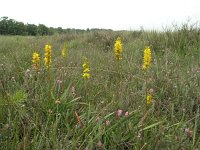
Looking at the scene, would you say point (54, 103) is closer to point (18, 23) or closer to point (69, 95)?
point (69, 95)

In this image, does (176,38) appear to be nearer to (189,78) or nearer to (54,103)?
(189,78)

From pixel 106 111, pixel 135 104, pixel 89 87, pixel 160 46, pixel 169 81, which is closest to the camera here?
pixel 106 111

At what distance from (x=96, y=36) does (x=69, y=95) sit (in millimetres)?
7028

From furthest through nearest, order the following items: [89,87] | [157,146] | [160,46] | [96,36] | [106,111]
A: [96,36]
[160,46]
[89,87]
[106,111]
[157,146]

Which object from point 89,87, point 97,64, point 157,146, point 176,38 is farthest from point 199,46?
point 157,146

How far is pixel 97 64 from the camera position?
170 inches

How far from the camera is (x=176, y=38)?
5.96 metres

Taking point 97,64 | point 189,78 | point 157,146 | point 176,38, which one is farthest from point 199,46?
point 157,146

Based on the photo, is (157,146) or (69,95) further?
(69,95)

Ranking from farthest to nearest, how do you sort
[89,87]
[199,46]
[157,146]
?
[199,46], [89,87], [157,146]

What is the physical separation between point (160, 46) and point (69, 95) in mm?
3765

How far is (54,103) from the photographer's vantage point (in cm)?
214

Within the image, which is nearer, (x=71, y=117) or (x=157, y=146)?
(x=157, y=146)

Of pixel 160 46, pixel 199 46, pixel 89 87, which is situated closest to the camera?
pixel 89 87
